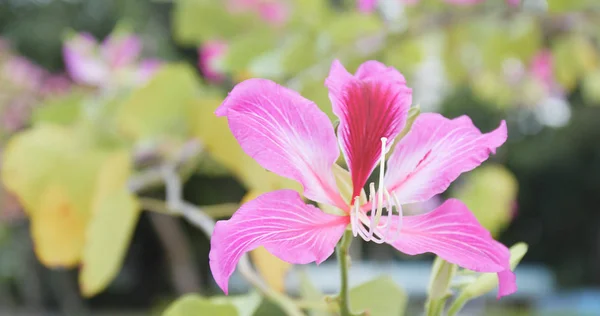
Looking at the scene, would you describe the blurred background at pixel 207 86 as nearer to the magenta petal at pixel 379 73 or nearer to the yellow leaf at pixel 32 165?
the yellow leaf at pixel 32 165

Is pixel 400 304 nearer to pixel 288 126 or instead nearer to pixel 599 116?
pixel 288 126

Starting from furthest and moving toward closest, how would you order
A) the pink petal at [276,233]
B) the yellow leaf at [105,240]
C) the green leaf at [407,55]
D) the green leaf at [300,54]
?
1. the green leaf at [407,55]
2. the green leaf at [300,54]
3. the yellow leaf at [105,240]
4. the pink petal at [276,233]

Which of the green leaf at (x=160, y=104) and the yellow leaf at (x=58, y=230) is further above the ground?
the green leaf at (x=160, y=104)

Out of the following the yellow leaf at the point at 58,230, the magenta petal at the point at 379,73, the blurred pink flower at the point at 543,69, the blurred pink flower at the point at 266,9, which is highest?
the magenta petal at the point at 379,73

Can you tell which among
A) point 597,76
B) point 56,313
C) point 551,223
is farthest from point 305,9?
point 551,223

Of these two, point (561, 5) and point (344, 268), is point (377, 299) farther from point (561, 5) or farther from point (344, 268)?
point (561, 5)

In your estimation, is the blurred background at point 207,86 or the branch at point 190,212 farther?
→ the blurred background at point 207,86

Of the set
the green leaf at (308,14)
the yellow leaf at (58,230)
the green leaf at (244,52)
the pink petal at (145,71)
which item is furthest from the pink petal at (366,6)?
the yellow leaf at (58,230)

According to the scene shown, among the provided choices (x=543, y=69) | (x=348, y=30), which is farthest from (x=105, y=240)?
(x=543, y=69)
